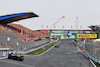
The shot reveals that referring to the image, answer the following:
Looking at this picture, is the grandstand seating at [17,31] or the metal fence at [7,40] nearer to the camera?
the metal fence at [7,40]

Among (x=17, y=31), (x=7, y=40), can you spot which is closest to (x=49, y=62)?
(x=7, y=40)

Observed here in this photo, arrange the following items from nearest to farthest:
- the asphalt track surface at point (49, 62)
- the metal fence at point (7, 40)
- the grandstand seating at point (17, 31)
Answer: the asphalt track surface at point (49, 62) → the metal fence at point (7, 40) → the grandstand seating at point (17, 31)

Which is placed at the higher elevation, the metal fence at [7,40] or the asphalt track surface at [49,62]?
the metal fence at [7,40]

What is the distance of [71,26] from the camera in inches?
6417

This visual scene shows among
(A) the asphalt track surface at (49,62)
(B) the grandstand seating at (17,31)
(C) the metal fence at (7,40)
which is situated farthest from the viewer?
(B) the grandstand seating at (17,31)

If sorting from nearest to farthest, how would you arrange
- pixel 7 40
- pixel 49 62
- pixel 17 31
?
pixel 49 62 → pixel 7 40 → pixel 17 31

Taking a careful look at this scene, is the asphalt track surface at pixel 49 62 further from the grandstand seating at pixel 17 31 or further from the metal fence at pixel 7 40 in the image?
the grandstand seating at pixel 17 31

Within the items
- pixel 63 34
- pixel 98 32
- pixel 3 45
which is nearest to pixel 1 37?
pixel 3 45

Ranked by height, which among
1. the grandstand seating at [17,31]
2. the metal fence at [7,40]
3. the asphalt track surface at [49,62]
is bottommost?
the asphalt track surface at [49,62]

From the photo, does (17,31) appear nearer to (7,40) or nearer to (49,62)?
(7,40)

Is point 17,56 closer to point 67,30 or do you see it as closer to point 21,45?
point 21,45

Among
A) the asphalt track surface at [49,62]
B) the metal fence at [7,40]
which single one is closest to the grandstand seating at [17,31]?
the metal fence at [7,40]

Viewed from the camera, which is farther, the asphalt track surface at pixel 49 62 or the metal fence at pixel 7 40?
the metal fence at pixel 7 40

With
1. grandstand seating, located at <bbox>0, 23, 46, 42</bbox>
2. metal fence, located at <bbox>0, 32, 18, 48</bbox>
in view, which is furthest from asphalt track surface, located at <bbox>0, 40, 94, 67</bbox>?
grandstand seating, located at <bbox>0, 23, 46, 42</bbox>
